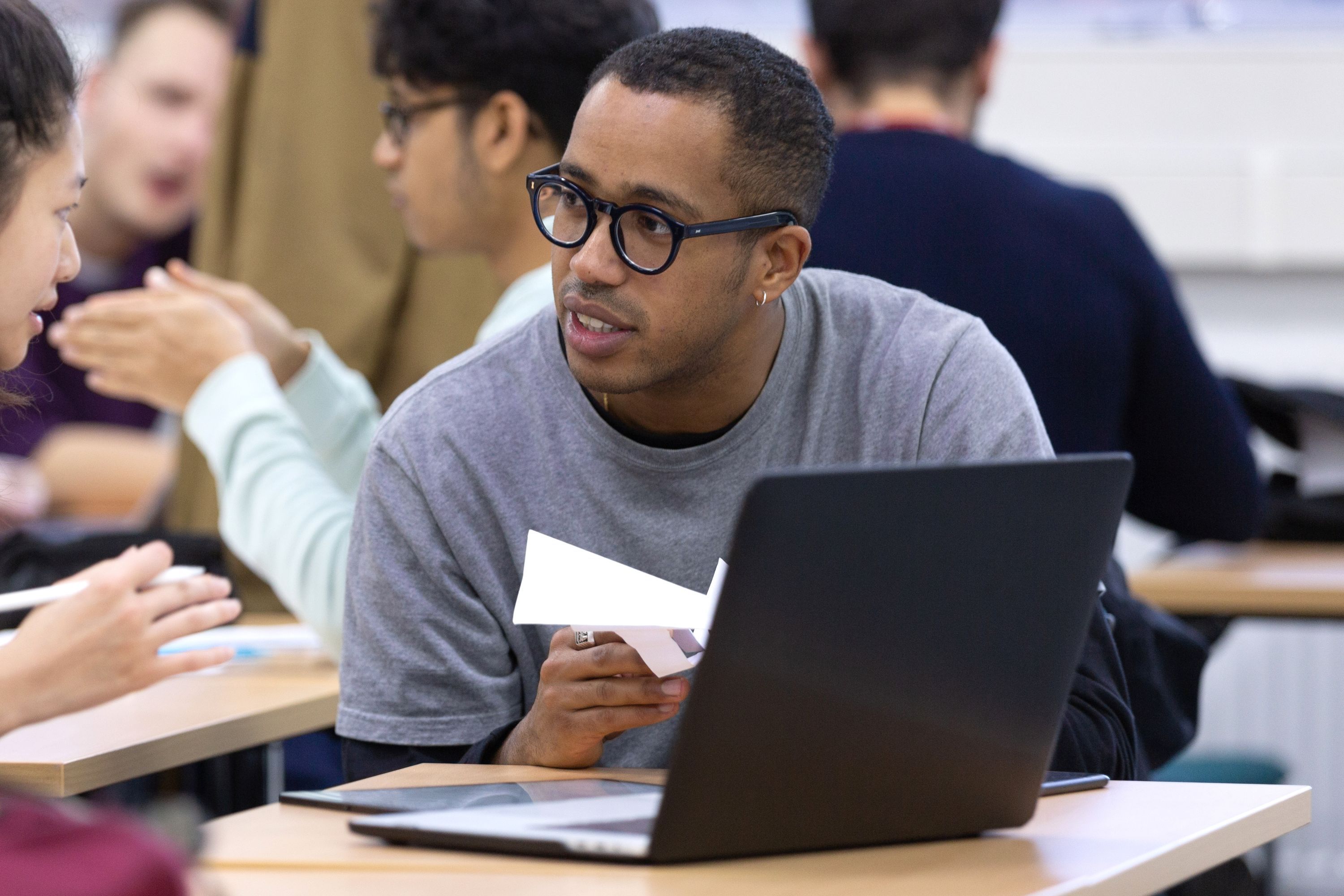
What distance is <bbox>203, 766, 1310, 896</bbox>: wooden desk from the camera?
0.82 meters

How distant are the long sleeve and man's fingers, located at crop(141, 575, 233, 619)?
237 millimetres

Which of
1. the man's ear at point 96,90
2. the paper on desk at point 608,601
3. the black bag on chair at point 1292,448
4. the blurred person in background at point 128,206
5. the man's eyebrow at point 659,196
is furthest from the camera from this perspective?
the blurred person in background at point 128,206

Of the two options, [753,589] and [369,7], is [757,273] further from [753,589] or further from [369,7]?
[369,7]

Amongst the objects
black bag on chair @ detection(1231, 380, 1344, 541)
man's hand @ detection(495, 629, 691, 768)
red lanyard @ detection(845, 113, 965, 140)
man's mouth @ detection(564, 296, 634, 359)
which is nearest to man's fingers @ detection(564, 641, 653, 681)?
man's hand @ detection(495, 629, 691, 768)

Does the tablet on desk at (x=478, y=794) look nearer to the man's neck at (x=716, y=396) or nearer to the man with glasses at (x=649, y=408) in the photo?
the man with glasses at (x=649, y=408)

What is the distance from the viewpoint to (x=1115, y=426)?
2039 mm

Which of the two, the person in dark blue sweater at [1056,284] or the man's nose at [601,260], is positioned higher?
the man's nose at [601,260]

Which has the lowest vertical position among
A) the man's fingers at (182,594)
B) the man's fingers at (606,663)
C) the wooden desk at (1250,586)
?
the wooden desk at (1250,586)

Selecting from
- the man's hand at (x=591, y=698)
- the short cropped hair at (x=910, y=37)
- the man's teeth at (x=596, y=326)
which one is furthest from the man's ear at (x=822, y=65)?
the man's hand at (x=591, y=698)

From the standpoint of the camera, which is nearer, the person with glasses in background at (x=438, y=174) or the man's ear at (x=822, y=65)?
the person with glasses in background at (x=438, y=174)

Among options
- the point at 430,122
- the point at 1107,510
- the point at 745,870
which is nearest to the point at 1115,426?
the point at 430,122

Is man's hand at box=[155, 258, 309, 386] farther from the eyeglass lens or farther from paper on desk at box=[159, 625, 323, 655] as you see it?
the eyeglass lens

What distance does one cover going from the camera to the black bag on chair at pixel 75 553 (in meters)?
1.88

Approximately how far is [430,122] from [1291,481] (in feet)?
4.96
